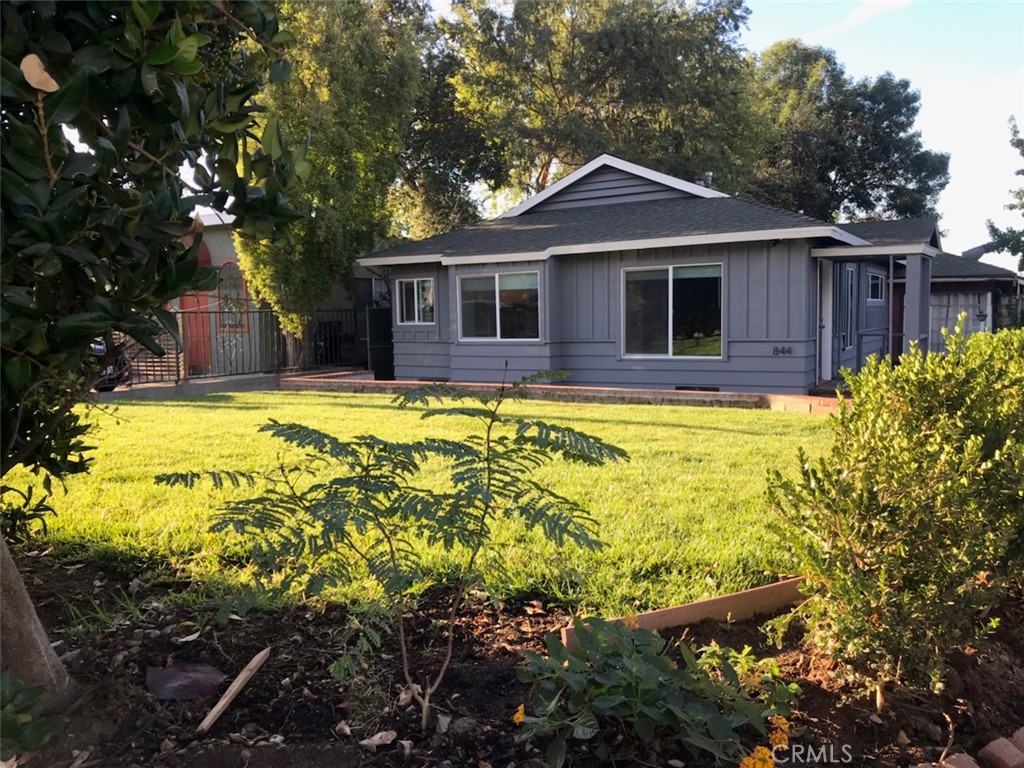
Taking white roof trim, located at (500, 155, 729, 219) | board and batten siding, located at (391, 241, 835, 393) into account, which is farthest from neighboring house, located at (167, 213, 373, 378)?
white roof trim, located at (500, 155, 729, 219)

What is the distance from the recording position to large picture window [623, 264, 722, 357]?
43.0 ft

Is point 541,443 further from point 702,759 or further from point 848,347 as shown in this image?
point 848,347

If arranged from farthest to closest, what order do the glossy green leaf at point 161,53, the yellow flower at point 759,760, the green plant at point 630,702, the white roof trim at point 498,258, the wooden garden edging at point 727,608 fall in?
the white roof trim at point 498,258 → the wooden garden edging at point 727,608 → the green plant at point 630,702 → the yellow flower at point 759,760 → the glossy green leaf at point 161,53

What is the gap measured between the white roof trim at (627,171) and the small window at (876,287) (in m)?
4.03

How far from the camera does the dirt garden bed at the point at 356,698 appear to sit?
2326mm

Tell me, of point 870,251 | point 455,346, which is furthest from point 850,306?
point 455,346

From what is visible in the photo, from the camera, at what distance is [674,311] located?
1339cm

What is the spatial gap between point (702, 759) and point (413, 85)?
59.9 feet

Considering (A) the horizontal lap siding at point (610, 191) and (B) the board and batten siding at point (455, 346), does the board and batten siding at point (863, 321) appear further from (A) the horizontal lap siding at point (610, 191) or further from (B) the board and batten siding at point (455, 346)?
(B) the board and batten siding at point (455, 346)

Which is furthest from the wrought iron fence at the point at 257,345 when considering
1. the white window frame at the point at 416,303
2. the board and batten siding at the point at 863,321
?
the board and batten siding at the point at 863,321

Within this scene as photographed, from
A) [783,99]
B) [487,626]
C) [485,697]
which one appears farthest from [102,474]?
[783,99]

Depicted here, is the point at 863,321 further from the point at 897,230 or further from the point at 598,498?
the point at 598,498

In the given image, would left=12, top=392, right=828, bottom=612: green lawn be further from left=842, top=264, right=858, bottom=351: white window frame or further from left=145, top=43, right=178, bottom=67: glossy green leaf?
left=842, top=264, right=858, bottom=351: white window frame

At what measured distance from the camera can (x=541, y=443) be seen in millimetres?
2328
